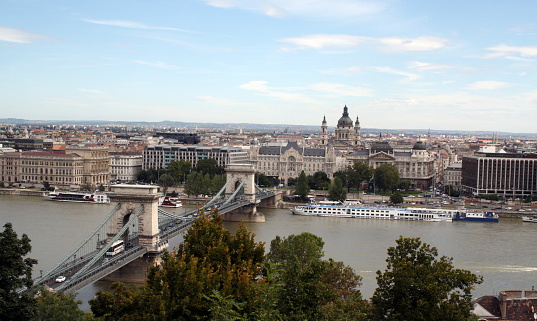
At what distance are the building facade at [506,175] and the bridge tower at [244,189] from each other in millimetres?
14382

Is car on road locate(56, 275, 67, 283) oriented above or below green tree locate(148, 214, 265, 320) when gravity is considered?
below

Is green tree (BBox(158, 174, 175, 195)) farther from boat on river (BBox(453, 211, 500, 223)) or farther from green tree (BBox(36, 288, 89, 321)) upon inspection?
green tree (BBox(36, 288, 89, 321))

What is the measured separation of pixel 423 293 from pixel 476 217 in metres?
23.2

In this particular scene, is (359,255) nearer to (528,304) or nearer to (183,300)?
(528,304)

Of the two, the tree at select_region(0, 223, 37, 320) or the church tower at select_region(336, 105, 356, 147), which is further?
the church tower at select_region(336, 105, 356, 147)

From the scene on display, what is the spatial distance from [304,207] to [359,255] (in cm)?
1201

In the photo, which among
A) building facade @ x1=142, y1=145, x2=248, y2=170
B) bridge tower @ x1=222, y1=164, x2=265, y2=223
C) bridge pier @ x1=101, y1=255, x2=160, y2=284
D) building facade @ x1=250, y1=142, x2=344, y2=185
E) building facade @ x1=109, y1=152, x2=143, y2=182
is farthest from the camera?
building facade @ x1=142, y1=145, x2=248, y2=170

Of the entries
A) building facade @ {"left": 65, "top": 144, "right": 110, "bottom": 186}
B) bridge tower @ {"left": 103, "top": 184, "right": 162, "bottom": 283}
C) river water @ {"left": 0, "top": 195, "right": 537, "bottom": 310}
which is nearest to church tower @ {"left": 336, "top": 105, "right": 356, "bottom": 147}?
building facade @ {"left": 65, "top": 144, "right": 110, "bottom": 186}

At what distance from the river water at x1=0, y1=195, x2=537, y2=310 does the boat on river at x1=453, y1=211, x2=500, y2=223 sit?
50 cm

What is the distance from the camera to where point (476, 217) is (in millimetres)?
31125

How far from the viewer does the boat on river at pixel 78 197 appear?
34.1 metres

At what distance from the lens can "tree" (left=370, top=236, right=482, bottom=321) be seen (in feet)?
29.0

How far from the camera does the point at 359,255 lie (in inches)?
800

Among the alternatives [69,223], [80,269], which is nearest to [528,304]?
[80,269]
